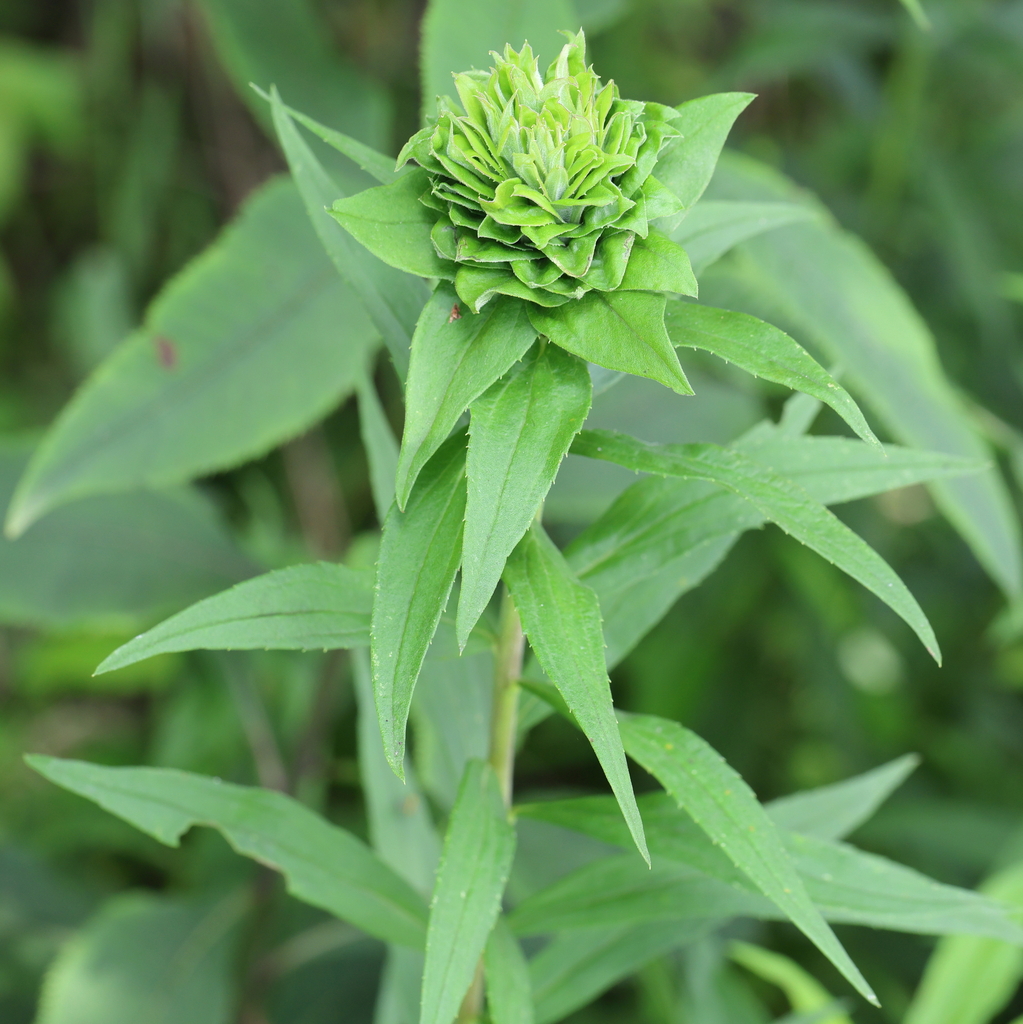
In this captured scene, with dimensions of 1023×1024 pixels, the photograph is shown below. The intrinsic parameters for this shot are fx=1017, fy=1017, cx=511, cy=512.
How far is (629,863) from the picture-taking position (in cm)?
49

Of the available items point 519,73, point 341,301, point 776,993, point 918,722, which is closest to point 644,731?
point 519,73

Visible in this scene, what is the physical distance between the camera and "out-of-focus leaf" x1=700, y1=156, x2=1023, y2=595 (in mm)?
775

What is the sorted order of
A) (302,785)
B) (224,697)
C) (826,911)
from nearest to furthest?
(826,911) → (302,785) → (224,697)

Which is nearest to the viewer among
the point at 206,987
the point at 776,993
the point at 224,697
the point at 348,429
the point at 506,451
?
the point at 506,451

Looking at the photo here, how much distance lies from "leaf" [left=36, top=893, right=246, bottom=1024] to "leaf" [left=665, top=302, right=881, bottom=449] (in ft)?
2.32

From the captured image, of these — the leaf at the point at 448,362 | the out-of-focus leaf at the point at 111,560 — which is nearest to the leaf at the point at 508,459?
the leaf at the point at 448,362

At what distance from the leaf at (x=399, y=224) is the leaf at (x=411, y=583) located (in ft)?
0.23

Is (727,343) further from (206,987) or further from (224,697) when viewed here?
(224,697)

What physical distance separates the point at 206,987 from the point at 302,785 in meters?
0.18

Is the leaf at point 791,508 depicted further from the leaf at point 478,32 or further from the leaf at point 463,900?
the leaf at point 478,32

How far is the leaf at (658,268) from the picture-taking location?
316mm

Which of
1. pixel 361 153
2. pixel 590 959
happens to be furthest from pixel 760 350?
pixel 590 959

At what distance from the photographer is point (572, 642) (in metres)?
0.34

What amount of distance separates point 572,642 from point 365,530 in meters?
1.02
